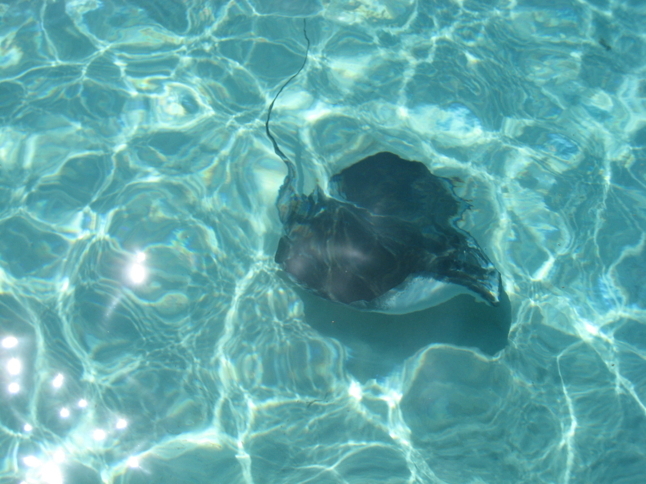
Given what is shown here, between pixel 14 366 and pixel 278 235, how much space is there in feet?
9.27

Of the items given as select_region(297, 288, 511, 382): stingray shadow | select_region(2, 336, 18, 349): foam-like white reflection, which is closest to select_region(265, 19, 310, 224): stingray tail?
select_region(297, 288, 511, 382): stingray shadow

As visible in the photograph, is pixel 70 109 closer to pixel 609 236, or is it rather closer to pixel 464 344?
pixel 464 344

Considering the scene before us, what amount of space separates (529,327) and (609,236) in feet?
5.27

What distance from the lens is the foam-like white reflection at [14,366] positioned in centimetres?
453

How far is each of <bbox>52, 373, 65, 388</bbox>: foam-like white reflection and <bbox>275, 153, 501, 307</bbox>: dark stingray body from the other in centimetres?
235

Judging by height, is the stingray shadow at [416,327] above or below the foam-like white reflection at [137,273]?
below

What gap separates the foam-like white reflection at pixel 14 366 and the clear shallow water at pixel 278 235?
0.11ft

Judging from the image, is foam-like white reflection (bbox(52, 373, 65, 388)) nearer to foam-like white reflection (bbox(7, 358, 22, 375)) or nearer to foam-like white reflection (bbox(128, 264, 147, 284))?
foam-like white reflection (bbox(7, 358, 22, 375))

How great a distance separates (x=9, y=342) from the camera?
15.2 feet

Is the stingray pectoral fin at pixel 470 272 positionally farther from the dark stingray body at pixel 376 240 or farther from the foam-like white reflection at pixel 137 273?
the foam-like white reflection at pixel 137 273

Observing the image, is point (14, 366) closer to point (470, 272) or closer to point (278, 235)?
point (278, 235)

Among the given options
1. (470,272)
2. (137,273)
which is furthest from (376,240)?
(137,273)

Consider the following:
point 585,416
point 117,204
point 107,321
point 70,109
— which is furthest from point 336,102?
point 585,416

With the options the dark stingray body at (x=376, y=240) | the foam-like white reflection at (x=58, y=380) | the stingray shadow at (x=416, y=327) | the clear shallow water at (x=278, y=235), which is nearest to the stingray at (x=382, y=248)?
the dark stingray body at (x=376, y=240)
